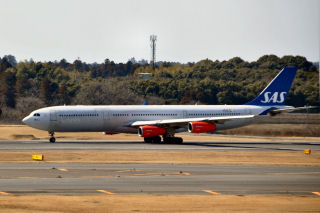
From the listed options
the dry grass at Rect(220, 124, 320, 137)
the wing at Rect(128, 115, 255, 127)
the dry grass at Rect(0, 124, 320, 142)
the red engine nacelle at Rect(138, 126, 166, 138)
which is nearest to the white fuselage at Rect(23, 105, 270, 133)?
the wing at Rect(128, 115, 255, 127)

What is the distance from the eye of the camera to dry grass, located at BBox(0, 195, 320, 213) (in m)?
22.9

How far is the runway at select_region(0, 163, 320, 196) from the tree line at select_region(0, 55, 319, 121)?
2659 inches

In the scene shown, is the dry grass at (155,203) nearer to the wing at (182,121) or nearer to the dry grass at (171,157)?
the dry grass at (171,157)

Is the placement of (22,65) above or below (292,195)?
above

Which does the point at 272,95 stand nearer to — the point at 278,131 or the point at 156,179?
the point at 278,131

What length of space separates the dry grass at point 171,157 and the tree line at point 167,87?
56070 mm

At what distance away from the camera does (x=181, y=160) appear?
42844 millimetres

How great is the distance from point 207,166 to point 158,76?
121 metres

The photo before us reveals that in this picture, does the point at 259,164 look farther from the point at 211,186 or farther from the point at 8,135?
the point at 8,135

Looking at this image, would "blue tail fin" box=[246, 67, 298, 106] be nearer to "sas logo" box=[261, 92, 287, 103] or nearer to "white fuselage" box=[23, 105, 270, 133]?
"sas logo" box=[261, 92, 287, 103]

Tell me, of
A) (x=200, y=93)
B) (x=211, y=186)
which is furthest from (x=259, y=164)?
(x=200, y=93)

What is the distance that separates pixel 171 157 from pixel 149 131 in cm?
1530

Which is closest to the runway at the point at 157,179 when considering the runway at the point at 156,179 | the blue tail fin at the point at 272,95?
the runway at the point at 156,179

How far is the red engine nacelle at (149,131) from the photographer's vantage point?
6012 centimetres
